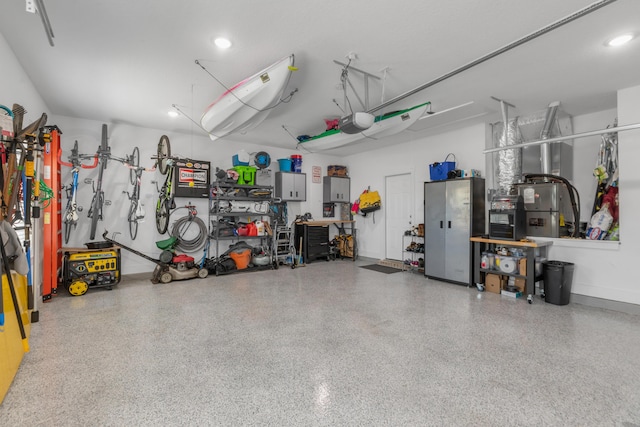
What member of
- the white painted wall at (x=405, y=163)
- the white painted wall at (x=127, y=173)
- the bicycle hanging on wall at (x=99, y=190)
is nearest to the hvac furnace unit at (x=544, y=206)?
the white painted wall at (x=405, y=163)

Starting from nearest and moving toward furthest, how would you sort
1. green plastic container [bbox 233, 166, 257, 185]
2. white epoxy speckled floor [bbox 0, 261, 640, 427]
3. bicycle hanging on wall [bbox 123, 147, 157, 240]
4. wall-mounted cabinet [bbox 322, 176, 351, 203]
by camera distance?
white epoxy speckled floor [bbox 0, 261, 640, 427] < bicycle hanging on wall [bbox 123, 147, 157, 240] < green plastic container [bbox 233, 166, 257, 185] < wall-mounted cabinet [bbox 322, 176, 351, 203]

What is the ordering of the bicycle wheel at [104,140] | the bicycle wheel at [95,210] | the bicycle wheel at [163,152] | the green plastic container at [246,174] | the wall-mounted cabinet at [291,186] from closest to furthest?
the bicycle wheel at [95,210] → the bicycle wheel at [104,140] → the bicycle wheel at [163,152] → the green plastic container at [246,174] → the wall-mounted cabinet at [291,186]

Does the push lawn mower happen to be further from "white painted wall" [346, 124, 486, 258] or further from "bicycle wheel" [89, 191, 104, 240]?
"white painted wall" [346, 124, 486, 258]

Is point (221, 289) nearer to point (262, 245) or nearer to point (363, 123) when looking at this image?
point (262, 245)

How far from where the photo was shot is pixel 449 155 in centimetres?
598

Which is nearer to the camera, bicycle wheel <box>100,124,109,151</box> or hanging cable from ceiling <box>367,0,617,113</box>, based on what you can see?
hanging cable from ceiling <box>367,0,617,113</box>

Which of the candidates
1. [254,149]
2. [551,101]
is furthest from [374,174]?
[551,101]

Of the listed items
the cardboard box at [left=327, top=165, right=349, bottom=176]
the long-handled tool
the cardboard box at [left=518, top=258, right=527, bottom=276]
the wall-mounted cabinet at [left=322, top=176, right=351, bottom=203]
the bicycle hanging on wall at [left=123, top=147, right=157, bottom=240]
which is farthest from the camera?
the cardboard box at [left=327, top=165, right=349, bottom=176]

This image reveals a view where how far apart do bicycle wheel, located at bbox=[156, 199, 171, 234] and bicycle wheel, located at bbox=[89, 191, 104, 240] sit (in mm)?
948

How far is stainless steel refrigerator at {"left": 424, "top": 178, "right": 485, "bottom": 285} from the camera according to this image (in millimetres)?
5121

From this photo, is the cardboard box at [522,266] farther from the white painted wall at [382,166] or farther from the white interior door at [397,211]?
the white interior door at [397,211]

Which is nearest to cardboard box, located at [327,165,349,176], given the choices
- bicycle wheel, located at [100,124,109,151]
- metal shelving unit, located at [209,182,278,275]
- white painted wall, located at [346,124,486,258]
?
white painted wall, located at [346,124,486,258]

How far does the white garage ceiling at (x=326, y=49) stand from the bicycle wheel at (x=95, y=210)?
5.13ft

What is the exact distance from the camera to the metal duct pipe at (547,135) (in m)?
4.48
